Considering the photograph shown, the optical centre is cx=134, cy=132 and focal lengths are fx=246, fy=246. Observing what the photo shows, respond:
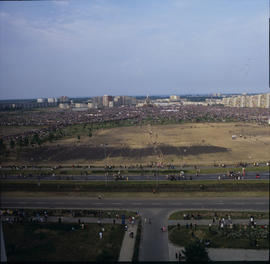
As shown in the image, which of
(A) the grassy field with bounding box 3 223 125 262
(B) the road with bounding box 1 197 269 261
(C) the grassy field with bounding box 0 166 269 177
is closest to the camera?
(A) the grassy field with bounding box 3 223 125 262

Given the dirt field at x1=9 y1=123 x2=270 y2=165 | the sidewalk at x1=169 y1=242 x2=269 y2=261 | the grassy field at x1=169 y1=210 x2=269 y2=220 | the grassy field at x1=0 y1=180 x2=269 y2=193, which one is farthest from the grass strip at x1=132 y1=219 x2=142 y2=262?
the dirt field at x1=9 y1=123 x2=270 y2=165

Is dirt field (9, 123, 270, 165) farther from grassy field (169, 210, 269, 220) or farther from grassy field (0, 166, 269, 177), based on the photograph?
grassy field (169, 210, 269, 220)

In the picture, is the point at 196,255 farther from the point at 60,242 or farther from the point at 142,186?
the point at 142,186

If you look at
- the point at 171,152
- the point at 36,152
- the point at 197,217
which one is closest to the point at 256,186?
the point at 197,217

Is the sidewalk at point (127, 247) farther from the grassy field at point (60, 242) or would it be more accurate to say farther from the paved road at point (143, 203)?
the paved road at point (143, 203)

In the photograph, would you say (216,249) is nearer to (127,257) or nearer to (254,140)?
(127,257)

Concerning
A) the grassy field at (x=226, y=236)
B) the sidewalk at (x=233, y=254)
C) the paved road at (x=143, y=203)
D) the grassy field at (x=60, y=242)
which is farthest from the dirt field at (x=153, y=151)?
the sidewalk at (x=233, y=254)
